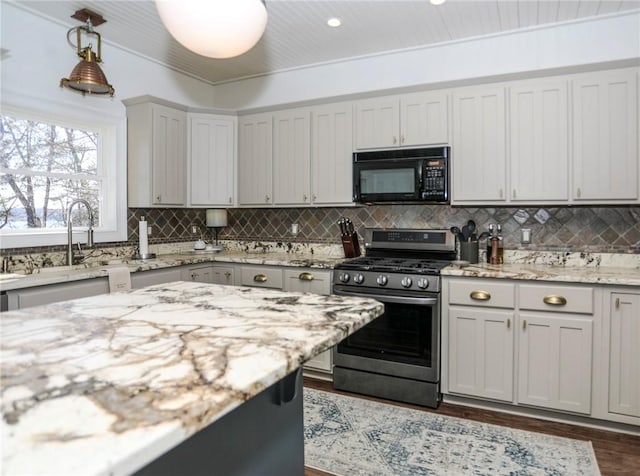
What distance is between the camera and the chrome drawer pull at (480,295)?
289 cm

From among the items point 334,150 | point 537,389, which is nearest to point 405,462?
point 537,389

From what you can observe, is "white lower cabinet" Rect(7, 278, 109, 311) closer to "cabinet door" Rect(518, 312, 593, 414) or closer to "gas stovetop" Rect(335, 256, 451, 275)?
"gas stovetop" Rect(335, 256, 451, 275)

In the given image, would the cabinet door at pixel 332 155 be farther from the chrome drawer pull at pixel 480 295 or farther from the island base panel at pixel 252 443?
the island base panel at pixel 252 443

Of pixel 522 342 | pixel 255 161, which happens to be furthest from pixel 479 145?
pixel 255 161

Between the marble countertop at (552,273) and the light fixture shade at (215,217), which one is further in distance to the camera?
the light fixture shade at (215,217)

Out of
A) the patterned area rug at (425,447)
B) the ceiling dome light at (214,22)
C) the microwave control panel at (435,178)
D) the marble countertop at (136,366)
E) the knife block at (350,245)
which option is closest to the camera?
the marble countertop at (136,366)

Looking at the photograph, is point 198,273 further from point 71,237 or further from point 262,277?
point 71,237

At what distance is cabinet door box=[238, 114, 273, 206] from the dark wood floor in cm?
205

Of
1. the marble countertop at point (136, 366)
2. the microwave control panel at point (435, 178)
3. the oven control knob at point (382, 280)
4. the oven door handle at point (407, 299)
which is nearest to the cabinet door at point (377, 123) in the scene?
the microwave control panel at point (435, 178)

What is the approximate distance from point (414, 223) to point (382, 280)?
32.9 inches

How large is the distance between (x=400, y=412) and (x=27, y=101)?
337cm

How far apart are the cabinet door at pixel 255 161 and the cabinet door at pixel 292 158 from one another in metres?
0.07

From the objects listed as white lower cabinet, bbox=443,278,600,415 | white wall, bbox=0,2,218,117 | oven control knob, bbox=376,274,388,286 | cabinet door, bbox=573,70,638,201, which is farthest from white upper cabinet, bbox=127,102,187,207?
cabinet door, bbox=573,70,638,201

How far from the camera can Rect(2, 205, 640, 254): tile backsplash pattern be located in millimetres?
3135
